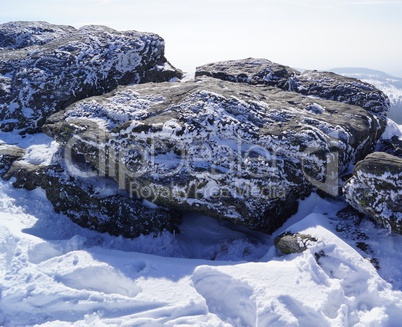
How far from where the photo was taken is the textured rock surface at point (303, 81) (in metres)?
13.6

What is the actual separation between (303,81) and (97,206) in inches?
424

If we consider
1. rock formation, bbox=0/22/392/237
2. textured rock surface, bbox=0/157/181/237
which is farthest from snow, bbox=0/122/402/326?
rock formation, bbox=0/22/392/237

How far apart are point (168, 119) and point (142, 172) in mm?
2009

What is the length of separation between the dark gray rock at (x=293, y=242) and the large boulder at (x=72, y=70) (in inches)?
501

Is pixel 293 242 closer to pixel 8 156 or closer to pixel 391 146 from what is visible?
pixel 391 146

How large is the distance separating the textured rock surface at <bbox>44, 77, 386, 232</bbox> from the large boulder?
5.18 metres

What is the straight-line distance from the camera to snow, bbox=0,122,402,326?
7402 mm

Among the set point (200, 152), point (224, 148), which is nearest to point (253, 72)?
point (224, 148)

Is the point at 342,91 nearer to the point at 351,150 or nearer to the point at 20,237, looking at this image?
the point at 351,150

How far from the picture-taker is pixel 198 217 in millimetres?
11938

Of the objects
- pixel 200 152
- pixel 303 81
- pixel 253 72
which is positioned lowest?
pixel 200 152

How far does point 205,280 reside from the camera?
8.34 meters

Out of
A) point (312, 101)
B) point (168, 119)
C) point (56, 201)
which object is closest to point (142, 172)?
point (168, 119)

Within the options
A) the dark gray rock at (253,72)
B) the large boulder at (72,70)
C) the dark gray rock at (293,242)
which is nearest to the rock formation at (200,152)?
the dark gray rock at (293,242)
